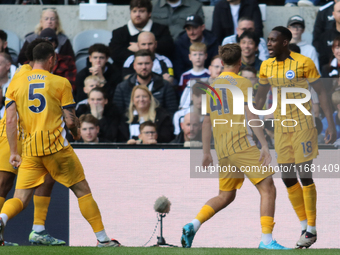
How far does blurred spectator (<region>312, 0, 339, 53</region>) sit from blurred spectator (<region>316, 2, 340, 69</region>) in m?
0.09

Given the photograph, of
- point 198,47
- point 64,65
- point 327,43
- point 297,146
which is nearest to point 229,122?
point 297,146

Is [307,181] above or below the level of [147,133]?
below

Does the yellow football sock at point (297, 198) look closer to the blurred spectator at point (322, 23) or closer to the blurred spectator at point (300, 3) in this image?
the blurred spectator at point (322, 23)

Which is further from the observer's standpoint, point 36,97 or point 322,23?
point 322,23

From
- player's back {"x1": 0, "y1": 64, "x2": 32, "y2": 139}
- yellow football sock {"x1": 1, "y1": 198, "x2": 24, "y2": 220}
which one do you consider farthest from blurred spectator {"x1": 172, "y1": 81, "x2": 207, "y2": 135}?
yellow football sock {"x1": 1, "y1": 198, "x2": 24, "y2": 220}

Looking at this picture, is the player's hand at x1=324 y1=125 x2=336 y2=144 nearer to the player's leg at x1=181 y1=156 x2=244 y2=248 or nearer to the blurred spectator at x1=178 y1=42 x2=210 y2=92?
the player's leg at x1=181 y1=156 x2=244 y2=248

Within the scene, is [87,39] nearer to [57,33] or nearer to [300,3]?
[57,33]

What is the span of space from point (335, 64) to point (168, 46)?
249 cm

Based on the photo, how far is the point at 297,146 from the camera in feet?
18.4

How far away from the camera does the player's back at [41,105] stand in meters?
4.93

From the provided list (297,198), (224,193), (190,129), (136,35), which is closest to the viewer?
(224,193)

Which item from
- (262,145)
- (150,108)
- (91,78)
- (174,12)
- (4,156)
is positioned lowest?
(4,156)

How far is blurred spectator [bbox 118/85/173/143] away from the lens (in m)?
7.23

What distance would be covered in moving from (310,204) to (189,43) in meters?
3.74
